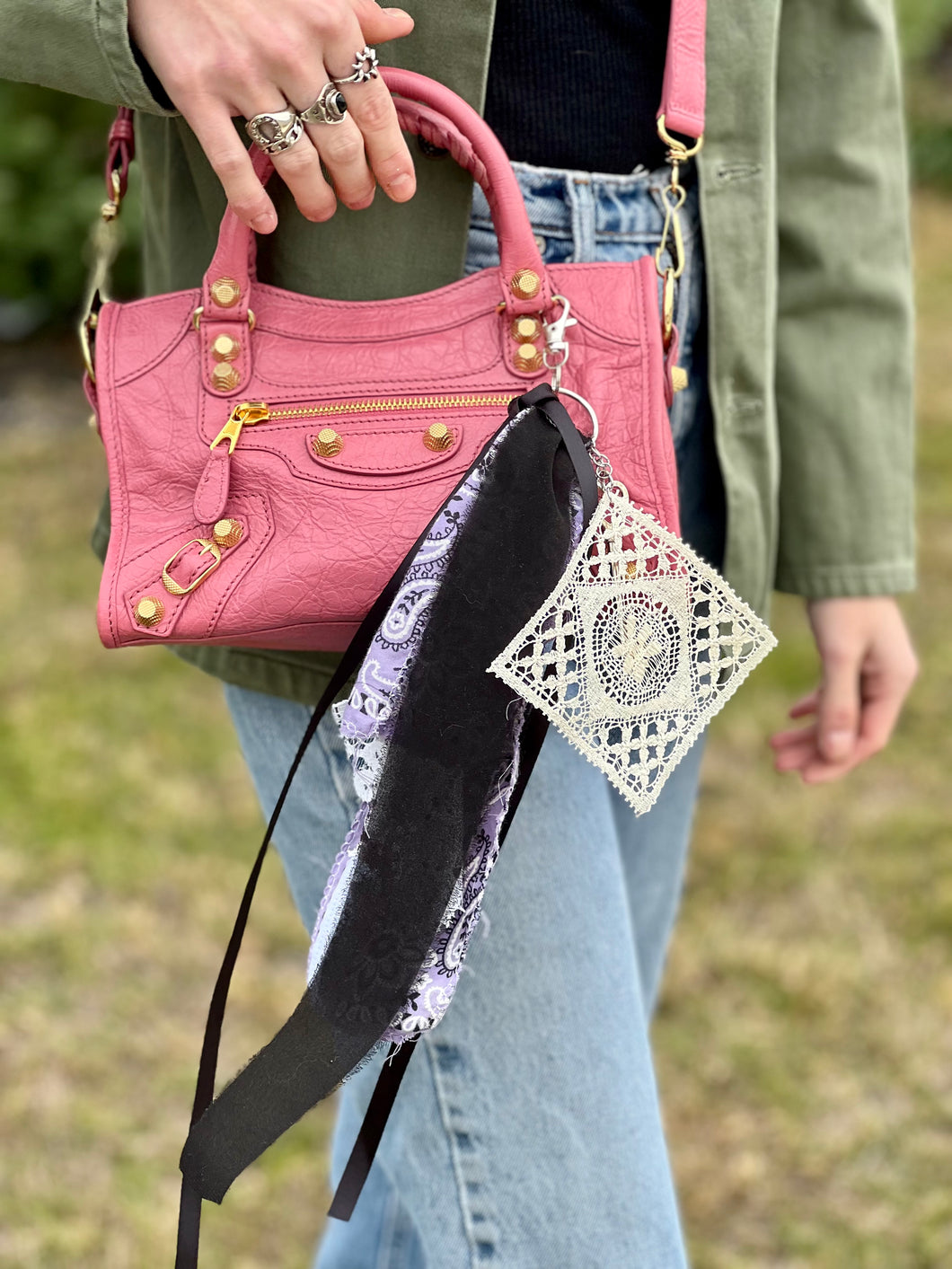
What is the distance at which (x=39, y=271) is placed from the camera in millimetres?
4691

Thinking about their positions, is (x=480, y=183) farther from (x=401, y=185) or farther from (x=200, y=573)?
(x=200, y=573)

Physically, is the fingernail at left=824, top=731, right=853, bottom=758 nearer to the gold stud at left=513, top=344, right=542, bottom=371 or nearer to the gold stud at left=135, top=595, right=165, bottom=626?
the gold stud at left=513, top=344, right=542, bottom=371

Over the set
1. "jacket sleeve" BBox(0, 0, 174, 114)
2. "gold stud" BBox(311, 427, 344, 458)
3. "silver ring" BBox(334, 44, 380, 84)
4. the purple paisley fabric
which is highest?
"jacket sleeve" BBox(0, 0, 174, 114)

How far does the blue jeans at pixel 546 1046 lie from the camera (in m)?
1.00

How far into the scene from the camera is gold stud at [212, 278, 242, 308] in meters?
0.91

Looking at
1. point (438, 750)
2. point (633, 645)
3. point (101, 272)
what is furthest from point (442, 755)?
point (101, 272)

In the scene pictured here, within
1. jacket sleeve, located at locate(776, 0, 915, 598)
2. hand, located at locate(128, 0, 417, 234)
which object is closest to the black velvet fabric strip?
hand, located at locate(128, 0, 417, 234)

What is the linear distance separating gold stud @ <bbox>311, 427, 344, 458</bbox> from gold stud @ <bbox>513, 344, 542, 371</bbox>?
0.14 meters

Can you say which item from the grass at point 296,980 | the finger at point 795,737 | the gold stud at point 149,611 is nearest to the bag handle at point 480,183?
the gold stud at point 149,611

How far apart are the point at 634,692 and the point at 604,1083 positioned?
390 mm

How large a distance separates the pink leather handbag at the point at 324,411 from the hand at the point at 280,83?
0.05 meters

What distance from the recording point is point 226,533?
35.3 inches

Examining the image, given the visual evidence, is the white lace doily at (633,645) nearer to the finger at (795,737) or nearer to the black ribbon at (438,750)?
the black ribbon at (438,750)

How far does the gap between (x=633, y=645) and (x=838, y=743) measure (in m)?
0.60
